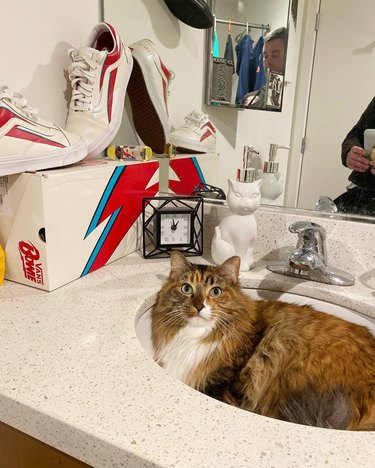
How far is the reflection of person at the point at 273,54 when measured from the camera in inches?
40.3

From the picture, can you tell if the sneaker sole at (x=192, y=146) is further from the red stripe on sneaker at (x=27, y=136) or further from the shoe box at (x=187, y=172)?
the red stripe on sneaker at (x=27, y=136)

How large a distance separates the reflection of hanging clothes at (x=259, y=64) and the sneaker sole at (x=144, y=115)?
32 centimetres

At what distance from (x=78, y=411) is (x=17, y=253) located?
465 millimetres

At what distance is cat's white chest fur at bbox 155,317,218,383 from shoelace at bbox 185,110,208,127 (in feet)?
2.23

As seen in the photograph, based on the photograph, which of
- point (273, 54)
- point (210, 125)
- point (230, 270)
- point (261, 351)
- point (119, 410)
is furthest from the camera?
point (210, 125)

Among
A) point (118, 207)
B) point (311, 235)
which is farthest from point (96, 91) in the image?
point (311, 235)

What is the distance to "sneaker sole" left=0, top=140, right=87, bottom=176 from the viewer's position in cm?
74

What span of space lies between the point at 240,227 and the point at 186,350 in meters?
0.34

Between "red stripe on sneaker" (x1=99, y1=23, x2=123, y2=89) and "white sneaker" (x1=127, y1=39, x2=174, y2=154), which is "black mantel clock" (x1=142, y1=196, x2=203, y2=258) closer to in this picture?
"white sneaker" (x1=127, y1=39, x2=174, y2=154)

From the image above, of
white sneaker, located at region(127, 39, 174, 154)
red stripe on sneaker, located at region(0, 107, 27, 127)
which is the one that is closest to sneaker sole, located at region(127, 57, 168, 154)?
white sneaker, located at region(127, 39, 174, 154)

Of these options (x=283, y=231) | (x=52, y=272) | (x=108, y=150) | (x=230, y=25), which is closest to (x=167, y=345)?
(x=52, y=272)

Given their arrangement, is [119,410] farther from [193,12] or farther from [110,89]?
[193,12]

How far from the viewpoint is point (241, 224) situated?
0.94 metres

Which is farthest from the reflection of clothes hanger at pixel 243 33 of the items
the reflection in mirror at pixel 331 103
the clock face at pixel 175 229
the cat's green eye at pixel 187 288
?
the cat's green eye at pixel 187 288
